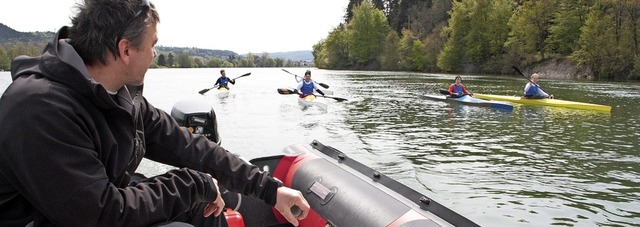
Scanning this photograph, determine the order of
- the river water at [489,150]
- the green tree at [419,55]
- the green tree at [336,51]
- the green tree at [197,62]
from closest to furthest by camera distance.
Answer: the river water at [489,150], the green tree at [419,55], the green tree at [336,51], the green tree at [197,62]

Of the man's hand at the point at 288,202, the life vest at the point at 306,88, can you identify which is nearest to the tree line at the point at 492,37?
the life vest at the point at 306,88

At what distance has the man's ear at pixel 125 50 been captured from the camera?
150 centimetres

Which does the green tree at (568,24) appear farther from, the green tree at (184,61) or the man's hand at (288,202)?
the green tree at (184,61)

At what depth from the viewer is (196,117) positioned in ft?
14.8

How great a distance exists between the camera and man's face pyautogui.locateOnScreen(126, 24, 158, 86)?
1.56 m

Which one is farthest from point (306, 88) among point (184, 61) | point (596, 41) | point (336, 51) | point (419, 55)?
point (184, 61)

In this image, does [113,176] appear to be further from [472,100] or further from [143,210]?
[472,100]

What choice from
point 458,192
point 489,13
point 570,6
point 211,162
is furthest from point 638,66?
point 211,162

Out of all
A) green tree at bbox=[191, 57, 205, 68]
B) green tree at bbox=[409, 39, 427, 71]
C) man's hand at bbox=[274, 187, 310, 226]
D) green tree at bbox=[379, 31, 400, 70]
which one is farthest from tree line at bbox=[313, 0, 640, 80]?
green tree at bbox=[191, 57, 205, 68]

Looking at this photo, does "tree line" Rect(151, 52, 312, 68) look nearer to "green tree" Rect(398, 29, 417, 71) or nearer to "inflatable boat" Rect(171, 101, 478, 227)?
"green tree" Rect(398, 29, 417, 71)

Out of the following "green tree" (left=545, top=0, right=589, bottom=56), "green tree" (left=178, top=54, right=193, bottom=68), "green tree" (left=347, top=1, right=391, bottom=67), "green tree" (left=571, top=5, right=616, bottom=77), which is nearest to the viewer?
"green tree" (left=571, top=5, right=616, bottom=77)

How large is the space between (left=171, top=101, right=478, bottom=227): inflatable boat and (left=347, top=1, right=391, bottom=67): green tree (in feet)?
234

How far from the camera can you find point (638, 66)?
3134cm

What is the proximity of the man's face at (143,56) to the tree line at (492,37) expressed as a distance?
120 feet
